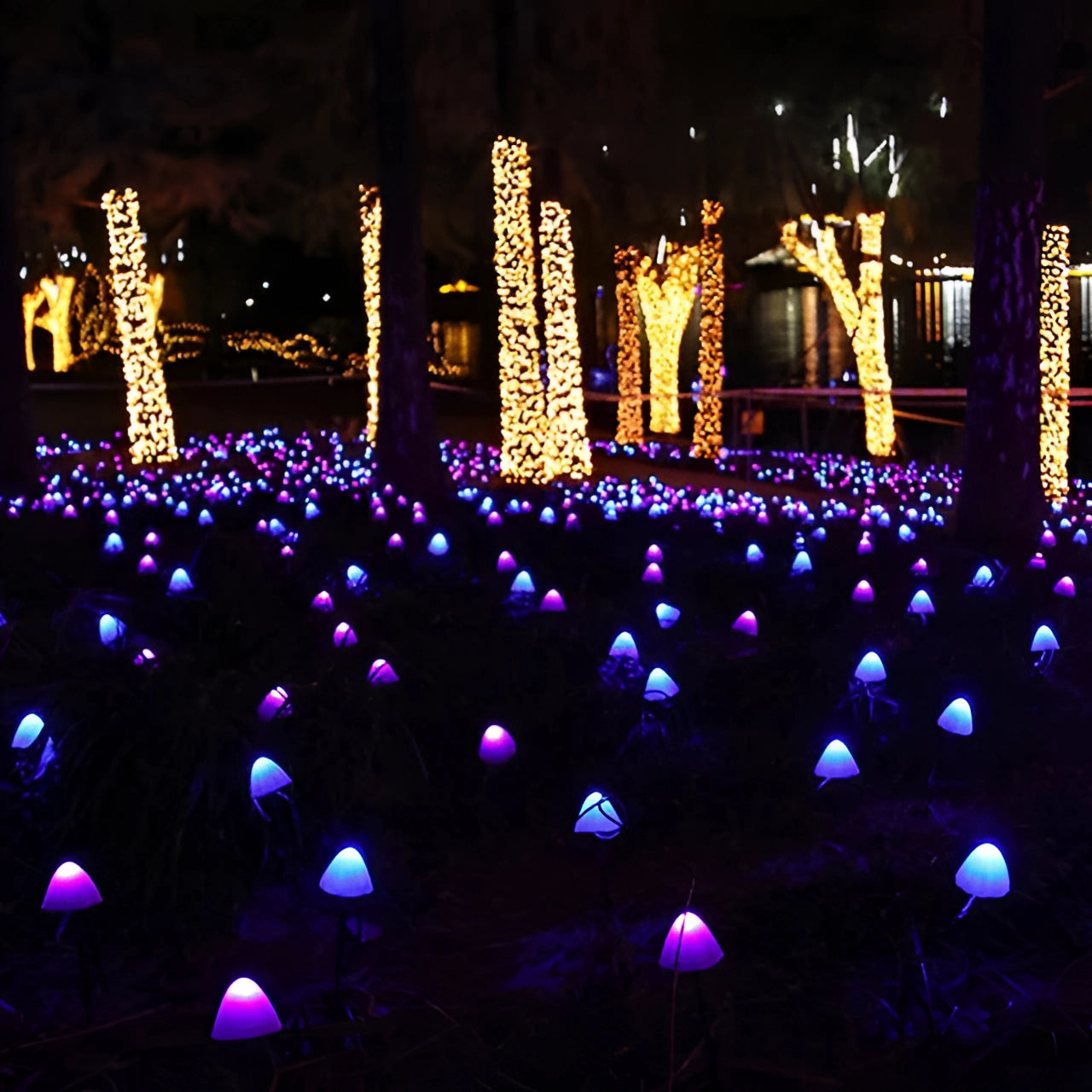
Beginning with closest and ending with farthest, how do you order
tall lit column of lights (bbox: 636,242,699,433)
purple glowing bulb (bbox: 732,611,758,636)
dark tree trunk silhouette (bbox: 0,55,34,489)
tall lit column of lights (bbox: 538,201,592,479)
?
purple glowing bulb (bbox: 732,611,758,636), dark tree trunk silhouette (bbox: 0,55,34,489), tall lit column of lights (bbox: 538,201,592,479), tall lit column of lights (bbox: 636,242,699,433)

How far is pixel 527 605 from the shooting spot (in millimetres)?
6898

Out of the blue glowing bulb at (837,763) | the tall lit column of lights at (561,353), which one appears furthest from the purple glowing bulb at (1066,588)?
the tall lit column of lights at (561,353)

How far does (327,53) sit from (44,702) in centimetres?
1111

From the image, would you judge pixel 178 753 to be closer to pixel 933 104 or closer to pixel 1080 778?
pixel 1080 778

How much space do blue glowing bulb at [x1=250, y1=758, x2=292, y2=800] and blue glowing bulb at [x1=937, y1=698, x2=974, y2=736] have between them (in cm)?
223

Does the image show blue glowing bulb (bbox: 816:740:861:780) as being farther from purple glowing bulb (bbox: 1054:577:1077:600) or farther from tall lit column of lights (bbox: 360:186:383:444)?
tall lit column of lights (bbox: 360:186:383:444)

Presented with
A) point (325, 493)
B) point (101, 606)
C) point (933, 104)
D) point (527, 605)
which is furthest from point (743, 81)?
point (101, 606)

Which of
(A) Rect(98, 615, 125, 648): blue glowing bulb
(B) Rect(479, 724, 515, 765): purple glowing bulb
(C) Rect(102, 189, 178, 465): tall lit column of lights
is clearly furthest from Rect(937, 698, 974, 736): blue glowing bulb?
(C) Rect(102, 189, 178, 465): tall lit column of lights

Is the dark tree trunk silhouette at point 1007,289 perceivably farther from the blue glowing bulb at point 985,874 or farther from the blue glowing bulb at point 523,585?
the blue glowing bulb at point 985,874

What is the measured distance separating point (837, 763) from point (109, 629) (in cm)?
305

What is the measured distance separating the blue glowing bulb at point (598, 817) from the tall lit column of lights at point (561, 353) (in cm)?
1039

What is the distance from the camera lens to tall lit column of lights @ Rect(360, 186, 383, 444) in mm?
16094

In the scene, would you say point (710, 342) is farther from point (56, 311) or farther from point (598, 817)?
point (56, 311)

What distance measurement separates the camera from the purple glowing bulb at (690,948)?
122 inches
